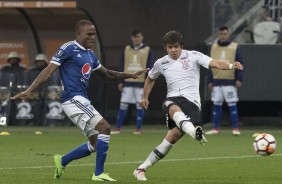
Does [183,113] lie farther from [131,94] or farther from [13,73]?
[13,73]

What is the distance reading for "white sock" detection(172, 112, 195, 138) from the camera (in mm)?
12242

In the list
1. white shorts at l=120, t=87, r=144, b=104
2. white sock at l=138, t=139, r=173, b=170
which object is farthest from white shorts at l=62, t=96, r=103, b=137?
white shorts at l=120, t=87, r=144, b=104

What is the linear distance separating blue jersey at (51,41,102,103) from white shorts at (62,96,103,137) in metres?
0.10

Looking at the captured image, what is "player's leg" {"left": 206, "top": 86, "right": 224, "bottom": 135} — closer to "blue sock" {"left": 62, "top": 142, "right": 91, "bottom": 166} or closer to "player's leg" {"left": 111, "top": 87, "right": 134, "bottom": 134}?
"player's leg" {"left": 111, "top": 87, "right": 134, "bottom": 134}

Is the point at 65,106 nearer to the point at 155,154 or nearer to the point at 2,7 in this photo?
the point at 155,154

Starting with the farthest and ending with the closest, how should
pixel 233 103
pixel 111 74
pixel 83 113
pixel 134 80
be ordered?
1. pixel 134 80
2. pixel 233 103
3. pixel 111 74
4. pixel 83 113

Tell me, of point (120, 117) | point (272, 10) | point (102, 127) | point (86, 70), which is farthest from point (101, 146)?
point (272, 10)

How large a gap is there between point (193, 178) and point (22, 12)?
14589 mm

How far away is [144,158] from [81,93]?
3784 mm

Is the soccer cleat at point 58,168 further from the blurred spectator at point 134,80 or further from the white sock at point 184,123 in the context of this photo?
the blurred spectator at point 134,80

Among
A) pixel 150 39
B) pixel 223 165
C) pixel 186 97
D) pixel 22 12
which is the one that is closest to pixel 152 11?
pixel 150 39

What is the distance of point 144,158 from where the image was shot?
54.7 feet

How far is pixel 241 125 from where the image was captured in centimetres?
2705

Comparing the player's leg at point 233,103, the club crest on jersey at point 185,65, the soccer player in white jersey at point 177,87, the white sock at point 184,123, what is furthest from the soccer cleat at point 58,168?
the player's leg at point 233,103
